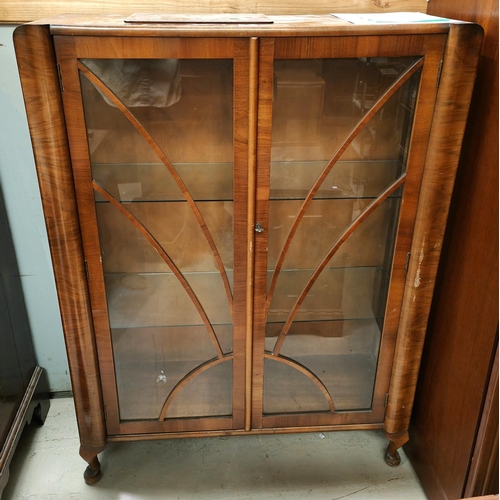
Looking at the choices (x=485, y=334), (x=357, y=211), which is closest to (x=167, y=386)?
(x=357, y=211)

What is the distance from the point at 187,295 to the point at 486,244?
65cm

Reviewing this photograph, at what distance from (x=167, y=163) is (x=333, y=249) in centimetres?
41

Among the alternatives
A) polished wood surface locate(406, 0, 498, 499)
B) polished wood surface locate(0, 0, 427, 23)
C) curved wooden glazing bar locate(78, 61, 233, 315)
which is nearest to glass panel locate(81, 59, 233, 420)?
curved wooden glazing bar locate(78, 61, 233, 315)

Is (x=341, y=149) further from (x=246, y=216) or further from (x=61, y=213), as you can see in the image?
(x=61, y=213)

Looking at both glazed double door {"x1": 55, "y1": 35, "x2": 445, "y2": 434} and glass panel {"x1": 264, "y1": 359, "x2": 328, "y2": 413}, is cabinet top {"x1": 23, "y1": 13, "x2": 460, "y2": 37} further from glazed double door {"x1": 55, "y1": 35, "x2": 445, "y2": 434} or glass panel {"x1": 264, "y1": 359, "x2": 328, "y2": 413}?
glass panel {"x1": 264, "y1": 359, "x2": 328, "y2": 413}

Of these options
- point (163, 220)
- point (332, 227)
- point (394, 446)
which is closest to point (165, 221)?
point (163, 220)

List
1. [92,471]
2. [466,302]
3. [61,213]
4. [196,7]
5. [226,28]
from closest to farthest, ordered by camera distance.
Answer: [226,28], [61,213], [466,302], [196,7], [92,471]

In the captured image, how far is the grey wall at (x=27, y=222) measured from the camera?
1.32 metres

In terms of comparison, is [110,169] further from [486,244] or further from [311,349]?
[486,244]

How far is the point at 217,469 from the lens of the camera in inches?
57.6

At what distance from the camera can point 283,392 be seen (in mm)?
1368

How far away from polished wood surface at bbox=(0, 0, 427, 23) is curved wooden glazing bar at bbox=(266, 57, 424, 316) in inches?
14.6

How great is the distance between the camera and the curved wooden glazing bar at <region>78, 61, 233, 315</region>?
1.00m

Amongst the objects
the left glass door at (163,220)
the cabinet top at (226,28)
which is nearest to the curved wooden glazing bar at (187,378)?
the left glass door at (163,220)
